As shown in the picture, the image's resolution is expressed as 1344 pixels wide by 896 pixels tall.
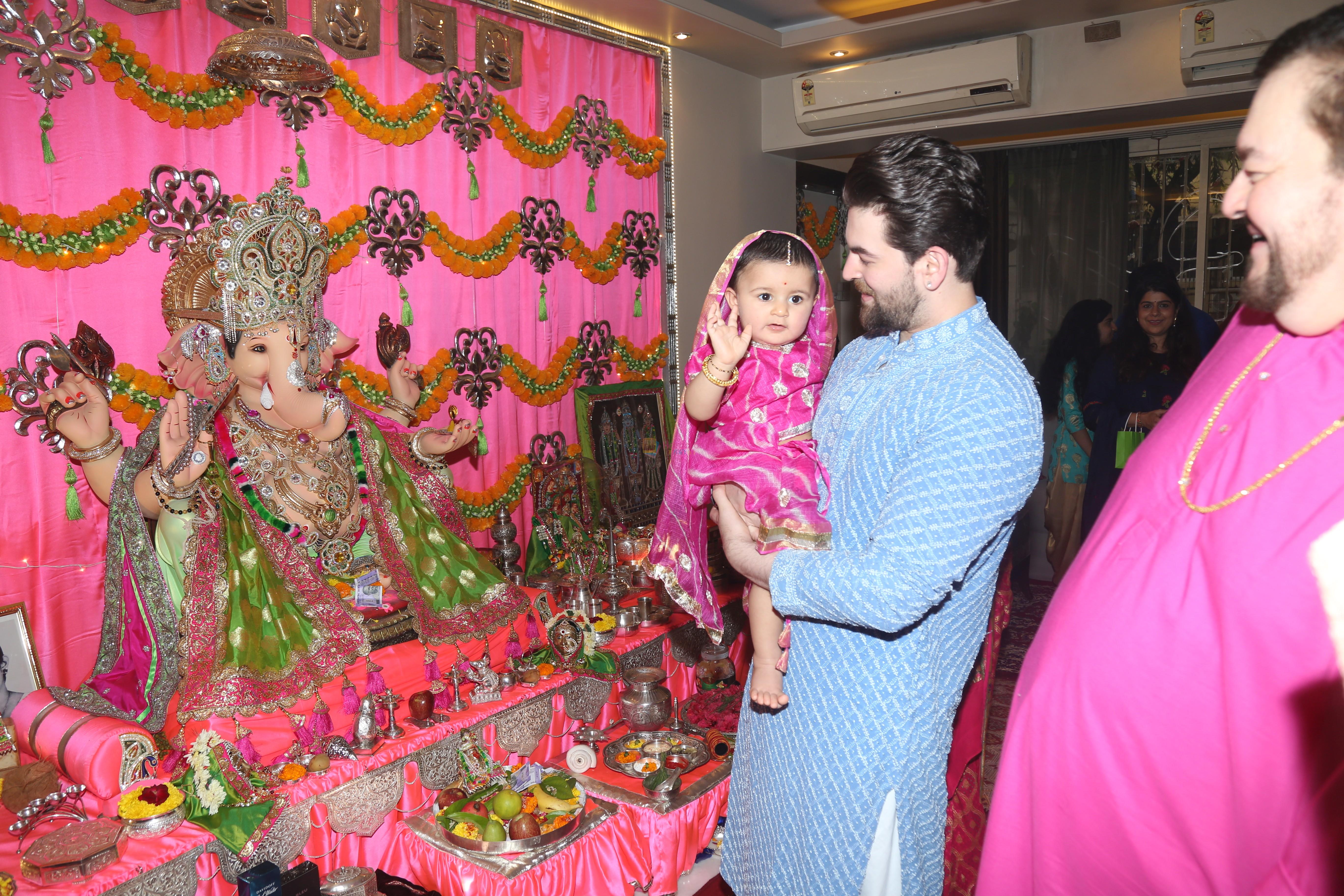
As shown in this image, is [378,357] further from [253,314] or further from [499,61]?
[499,61]

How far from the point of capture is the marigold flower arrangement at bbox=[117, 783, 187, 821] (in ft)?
7.06

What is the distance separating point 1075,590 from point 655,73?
14.4ft

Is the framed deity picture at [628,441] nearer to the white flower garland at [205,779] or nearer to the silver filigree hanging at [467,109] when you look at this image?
the silver filigree hanging at [467,109]

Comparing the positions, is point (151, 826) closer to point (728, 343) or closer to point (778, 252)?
point (728, 343)

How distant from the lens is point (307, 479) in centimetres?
288

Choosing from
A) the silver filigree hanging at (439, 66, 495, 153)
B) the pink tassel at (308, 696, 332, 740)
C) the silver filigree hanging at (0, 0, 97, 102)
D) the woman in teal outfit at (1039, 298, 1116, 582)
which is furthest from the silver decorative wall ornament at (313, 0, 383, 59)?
the woman in teal outfit at (1039, 298, 1116, 582)

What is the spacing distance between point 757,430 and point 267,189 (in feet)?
7.41

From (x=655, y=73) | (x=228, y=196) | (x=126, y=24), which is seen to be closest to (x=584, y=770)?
(x=228, y=196)

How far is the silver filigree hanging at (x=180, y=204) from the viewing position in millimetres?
2811

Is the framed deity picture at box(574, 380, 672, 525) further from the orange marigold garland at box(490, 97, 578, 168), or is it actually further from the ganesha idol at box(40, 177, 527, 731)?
the ganesha idol at box(40, 177, 527, 731)

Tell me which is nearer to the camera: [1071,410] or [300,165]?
[300,165]

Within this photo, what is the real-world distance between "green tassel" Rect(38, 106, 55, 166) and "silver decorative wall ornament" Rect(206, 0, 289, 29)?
0.66 m

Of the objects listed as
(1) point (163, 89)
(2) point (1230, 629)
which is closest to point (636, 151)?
(1) point (163, 89)

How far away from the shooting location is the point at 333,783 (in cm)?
247
